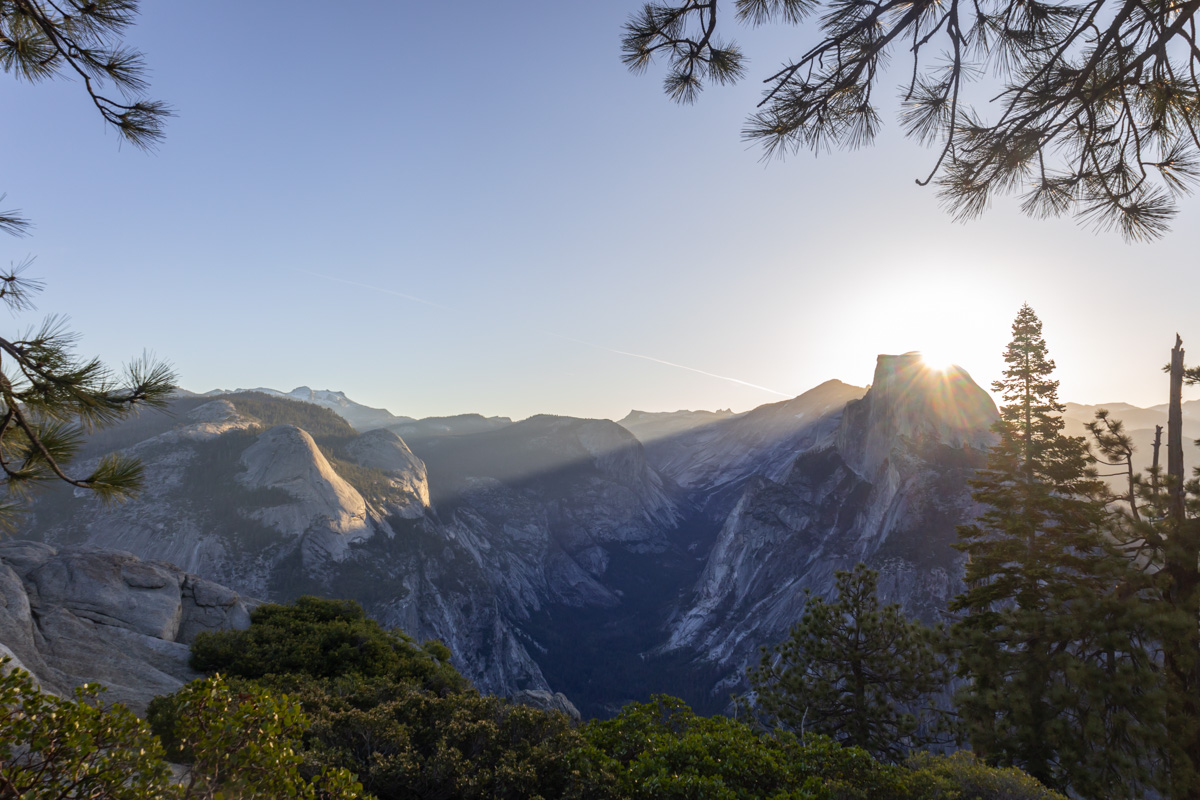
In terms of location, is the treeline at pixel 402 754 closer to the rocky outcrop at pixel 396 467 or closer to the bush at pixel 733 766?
the bush at pixel 733 766

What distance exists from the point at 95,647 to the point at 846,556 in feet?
222

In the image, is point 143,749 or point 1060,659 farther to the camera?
point 1060,659

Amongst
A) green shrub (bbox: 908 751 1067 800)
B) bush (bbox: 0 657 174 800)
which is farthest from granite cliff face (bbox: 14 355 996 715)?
bush (bbox: 0 657 174 800)

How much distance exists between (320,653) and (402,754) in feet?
32.5

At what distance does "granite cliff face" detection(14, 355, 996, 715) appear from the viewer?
6097 cm

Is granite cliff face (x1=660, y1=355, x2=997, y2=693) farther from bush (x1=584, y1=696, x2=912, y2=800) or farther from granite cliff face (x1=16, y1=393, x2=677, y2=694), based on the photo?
bush (x1=584, y1=696, x2=912, y2=800)

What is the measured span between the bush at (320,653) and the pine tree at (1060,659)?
51.9 ft

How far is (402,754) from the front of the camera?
9359 millimetres

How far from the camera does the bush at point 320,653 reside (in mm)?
16297

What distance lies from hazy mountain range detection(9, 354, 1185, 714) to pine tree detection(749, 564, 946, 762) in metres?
34.9

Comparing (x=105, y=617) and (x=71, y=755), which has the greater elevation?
(x=71, y=755)

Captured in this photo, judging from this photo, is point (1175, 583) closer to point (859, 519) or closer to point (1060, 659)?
point (1060, 659)

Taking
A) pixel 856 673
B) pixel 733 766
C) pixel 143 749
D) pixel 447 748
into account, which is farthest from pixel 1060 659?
pixel 143 749

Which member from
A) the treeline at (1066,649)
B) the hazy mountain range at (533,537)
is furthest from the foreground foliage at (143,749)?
the hazy mountain range at (533,537)
